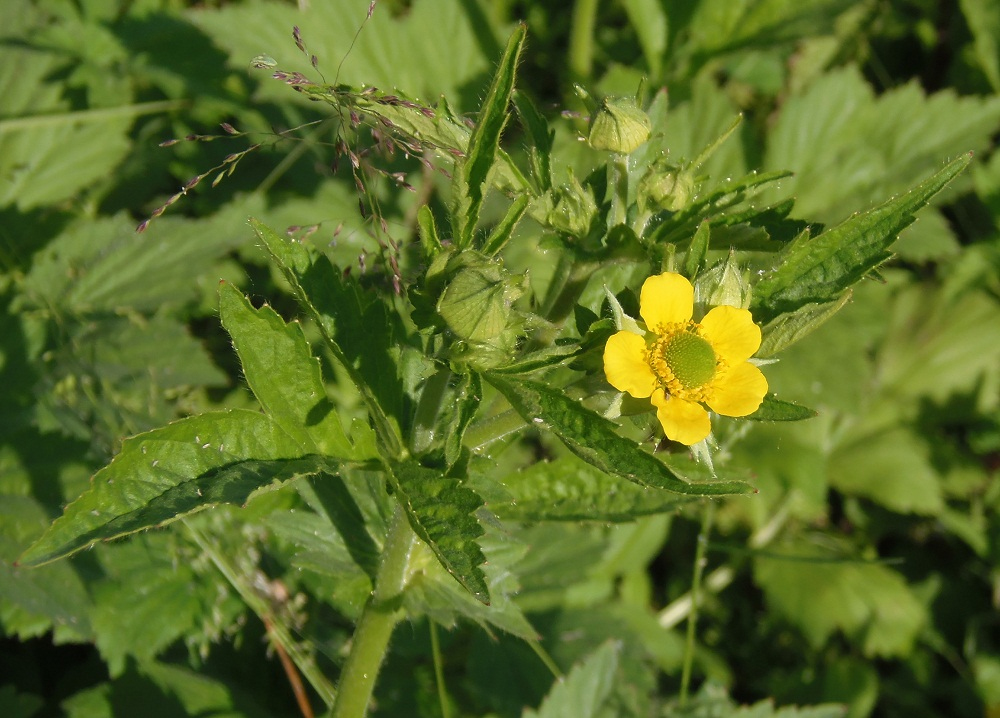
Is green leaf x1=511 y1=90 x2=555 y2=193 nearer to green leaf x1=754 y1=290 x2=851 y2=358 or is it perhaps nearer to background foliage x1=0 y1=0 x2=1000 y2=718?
green leaf x1=754 y1=290 x2=851 y2=358

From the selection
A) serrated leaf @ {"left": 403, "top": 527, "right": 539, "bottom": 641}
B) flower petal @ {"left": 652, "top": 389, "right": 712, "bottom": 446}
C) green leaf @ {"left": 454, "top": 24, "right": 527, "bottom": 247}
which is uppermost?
green leaf @ {"left": 454, "top": 24, "right": 527, "bottom": 247}

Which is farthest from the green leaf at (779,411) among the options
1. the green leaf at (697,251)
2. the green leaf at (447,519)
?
the green leaf at (447,519)

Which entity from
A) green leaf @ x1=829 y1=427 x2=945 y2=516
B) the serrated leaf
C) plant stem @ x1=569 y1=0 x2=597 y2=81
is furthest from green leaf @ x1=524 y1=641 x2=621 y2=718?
plant stem @ x1=569 y1=0 x2=597 y2=81

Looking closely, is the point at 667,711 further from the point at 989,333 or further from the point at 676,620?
the point at 989,333

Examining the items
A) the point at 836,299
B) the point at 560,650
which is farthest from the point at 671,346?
the point at 560,650

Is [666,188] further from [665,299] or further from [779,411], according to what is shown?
[779,411]

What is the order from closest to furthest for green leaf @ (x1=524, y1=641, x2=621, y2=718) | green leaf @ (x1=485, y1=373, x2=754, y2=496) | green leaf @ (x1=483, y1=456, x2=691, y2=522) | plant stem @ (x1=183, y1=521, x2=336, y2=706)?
1. green leaf @ (x1=485, y1=373, x2=754, y2=496)
2. green leaf @ (x1=483, y1=456, x2=691, y2=522)
3. plant stem @ (x1=183, y1=521, x2=336, y2=706)
4. green leaf @ (x1=524, y1=641, x2=621, y2=718)

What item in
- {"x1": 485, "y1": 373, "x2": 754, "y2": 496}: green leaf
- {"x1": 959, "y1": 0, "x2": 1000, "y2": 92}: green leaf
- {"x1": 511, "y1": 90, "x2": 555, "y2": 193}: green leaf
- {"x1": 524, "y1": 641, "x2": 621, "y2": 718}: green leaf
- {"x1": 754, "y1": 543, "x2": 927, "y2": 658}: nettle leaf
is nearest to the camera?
{"x1": 485, "y1": 373, "x2": 754, "y2": 496}: green leaf
